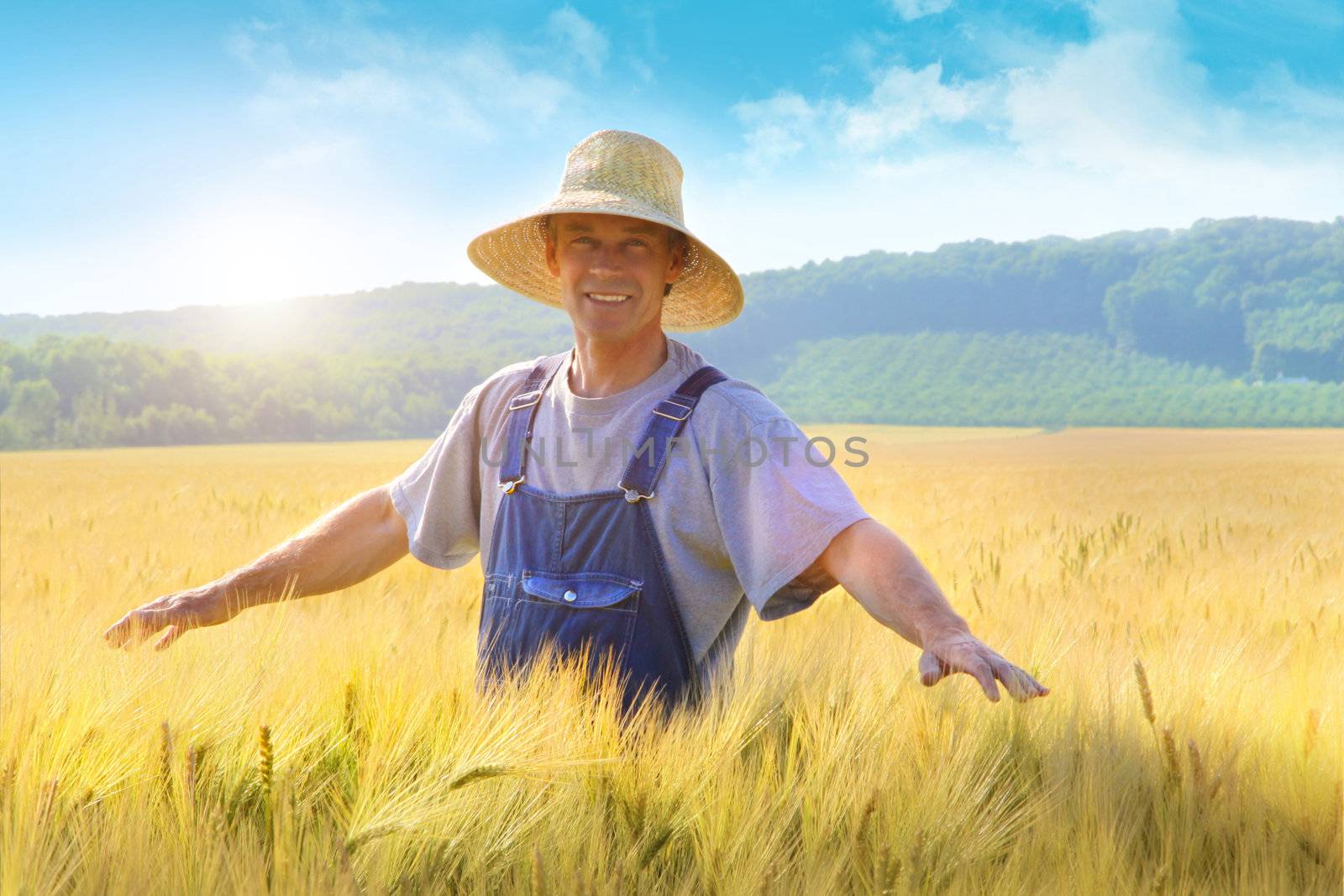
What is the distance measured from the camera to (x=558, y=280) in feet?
9.98

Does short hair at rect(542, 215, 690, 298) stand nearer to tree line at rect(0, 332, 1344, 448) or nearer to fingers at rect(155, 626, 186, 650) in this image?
fingers at rect(155, 626, 186, 650)

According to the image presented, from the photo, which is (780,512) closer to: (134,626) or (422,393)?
(134,626)

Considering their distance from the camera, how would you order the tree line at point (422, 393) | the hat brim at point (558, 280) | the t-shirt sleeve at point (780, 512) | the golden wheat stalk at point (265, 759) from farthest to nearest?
the tree line at point (422, 393)
the hat brim at point (558, 280)
the t-shirt sleeve at point (780, 512)
the golden wheat stalk at point (265, 759)

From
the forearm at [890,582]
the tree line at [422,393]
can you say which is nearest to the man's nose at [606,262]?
the forearm at [890,582]

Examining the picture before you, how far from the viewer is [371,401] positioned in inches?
2835

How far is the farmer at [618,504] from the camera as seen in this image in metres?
2.18

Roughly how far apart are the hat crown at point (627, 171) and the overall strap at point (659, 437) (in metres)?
0.43

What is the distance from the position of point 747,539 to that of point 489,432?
0.81m

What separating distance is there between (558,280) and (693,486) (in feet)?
3.27

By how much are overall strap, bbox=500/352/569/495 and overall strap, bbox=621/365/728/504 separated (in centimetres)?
30

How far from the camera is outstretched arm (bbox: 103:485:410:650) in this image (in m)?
2.47

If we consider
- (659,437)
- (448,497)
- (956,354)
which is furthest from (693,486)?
(956,354)

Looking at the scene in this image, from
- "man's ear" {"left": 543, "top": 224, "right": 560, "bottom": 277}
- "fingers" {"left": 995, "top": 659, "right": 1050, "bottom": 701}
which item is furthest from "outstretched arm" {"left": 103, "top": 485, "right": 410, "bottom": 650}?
"fingers" {"left": 995, "top": 659, "right": 1050, "bottom": 701}

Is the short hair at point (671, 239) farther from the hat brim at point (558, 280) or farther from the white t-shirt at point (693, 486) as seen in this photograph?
the white t-shirt at point (693, 486)
